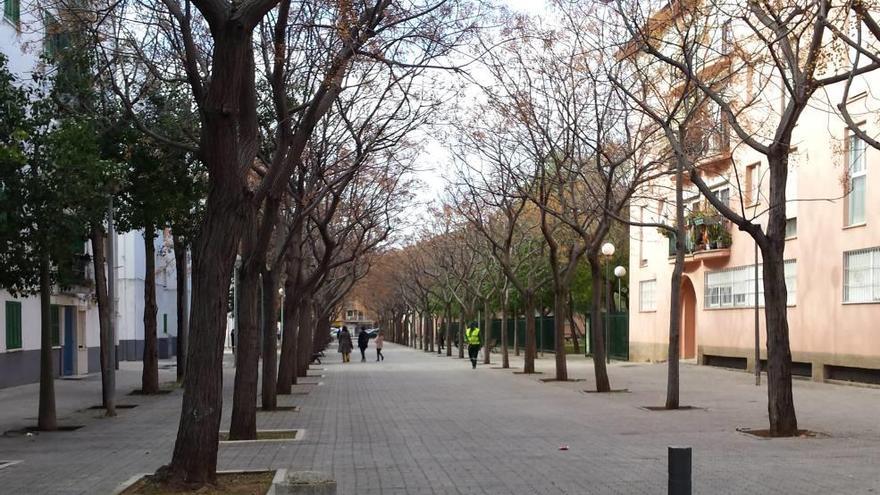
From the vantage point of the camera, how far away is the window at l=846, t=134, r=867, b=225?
26.1 metres

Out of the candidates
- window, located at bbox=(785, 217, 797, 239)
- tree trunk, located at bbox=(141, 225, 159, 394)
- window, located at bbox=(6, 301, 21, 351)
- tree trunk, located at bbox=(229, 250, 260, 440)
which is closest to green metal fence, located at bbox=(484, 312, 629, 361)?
window, located at bbox=(785, 217, 797, 239)

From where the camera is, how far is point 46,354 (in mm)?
17516

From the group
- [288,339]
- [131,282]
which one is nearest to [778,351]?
[288,339]

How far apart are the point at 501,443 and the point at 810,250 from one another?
16.8m

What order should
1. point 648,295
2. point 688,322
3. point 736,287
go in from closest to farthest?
point 736,287 < point 688,322 < point 648,295

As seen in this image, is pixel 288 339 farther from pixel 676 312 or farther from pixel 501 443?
pixel 501 443

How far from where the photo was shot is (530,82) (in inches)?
945

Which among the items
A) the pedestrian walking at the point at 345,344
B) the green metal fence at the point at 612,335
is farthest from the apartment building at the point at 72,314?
the green metal fence at the point at 612,335

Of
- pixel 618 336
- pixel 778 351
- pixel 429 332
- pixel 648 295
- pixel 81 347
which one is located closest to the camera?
pixel 778 351

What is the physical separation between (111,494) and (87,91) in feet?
37.2

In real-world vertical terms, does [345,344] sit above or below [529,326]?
below

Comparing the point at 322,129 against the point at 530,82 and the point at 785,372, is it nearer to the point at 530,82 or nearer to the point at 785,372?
the point at 530,82

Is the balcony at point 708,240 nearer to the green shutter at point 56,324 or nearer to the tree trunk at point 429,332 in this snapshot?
the green shutter at point 56,324

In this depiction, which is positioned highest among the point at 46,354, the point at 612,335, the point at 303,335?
the point at 46,354
